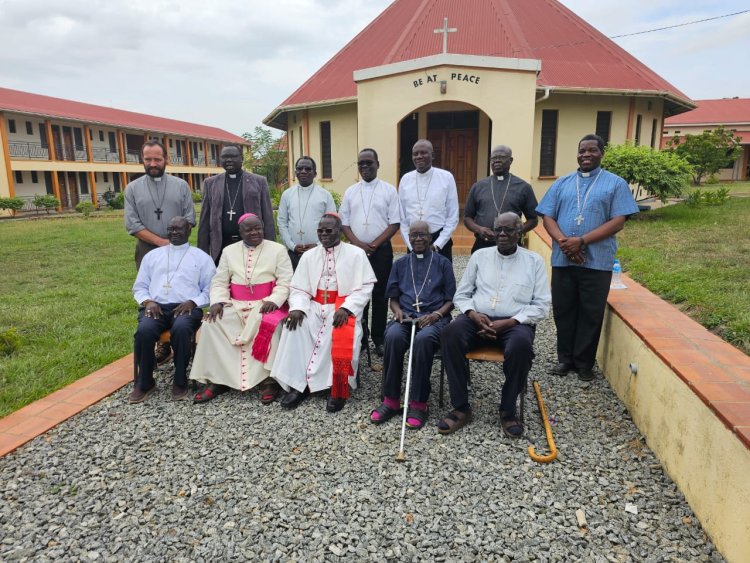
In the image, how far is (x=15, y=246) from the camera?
13758 millimetres

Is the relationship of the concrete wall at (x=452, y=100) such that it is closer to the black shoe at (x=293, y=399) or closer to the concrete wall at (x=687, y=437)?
the concrete wall at (x=687, y=437)

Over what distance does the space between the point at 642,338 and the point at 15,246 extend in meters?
15.1

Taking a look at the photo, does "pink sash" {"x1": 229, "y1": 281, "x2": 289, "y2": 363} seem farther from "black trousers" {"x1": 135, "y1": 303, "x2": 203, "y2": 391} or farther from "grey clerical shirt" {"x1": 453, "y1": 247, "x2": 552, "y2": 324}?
"grey clerical shirt" {"x1": 453, "y1": 247, "x2": 552, "y2": 324}

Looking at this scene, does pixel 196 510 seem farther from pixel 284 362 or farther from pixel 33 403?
pixel 33 403

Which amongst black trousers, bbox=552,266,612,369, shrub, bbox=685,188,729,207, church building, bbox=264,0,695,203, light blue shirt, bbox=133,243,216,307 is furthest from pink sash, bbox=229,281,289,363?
shrub, bbox=685,188,729,207

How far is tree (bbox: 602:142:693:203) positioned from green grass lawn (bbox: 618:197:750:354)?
2.36 ft

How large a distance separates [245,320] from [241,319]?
0.12 ft

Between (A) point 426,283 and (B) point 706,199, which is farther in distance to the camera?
(B) point 706,199

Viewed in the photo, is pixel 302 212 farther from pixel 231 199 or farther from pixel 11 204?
pixel 11 204

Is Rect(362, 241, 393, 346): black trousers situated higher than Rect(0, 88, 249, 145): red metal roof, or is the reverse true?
Rect(0, 88, 249, 145): red metal roof

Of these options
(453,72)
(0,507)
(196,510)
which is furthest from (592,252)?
(453,72)

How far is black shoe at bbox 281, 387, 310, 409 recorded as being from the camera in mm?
4387

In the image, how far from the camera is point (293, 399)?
14.5 ft

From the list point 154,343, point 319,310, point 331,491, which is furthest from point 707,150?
point 331,491
